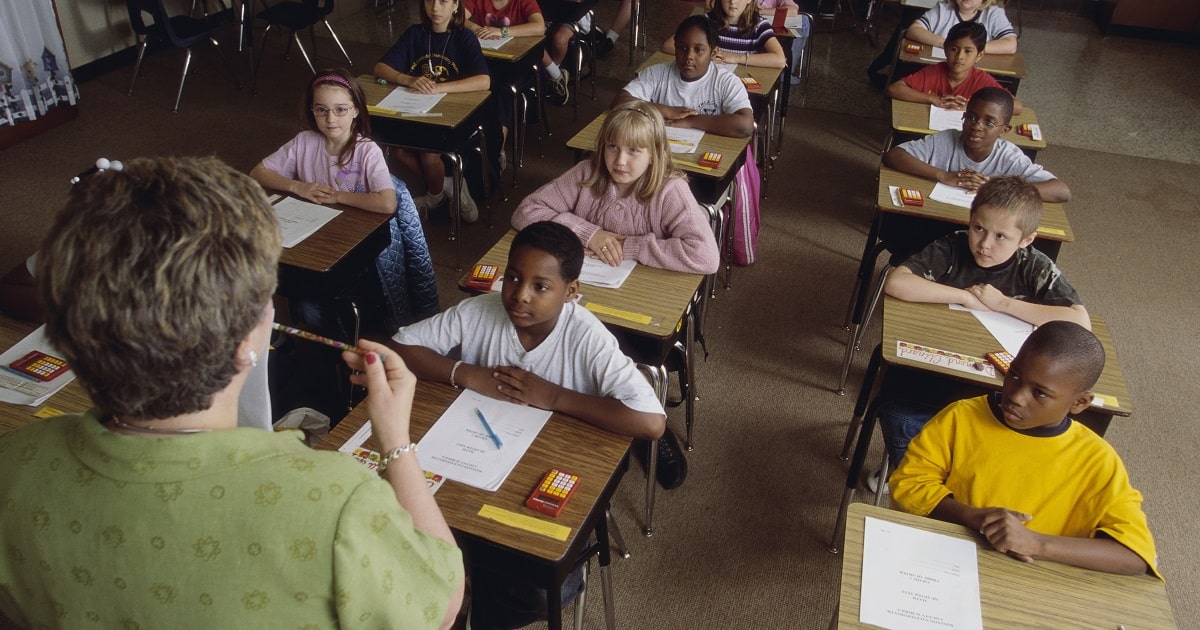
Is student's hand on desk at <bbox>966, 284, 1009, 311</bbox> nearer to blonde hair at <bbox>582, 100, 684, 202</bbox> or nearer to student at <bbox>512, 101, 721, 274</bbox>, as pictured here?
student at <bbox>512, 101, 721, 274</bbox>

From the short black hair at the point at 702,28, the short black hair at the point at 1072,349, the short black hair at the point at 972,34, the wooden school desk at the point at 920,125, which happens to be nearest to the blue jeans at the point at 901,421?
the short black hair at the point at 1072,349

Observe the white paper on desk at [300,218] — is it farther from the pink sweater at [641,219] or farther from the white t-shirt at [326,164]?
the pink sweater at [641,219]

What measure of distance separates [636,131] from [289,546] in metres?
2.06

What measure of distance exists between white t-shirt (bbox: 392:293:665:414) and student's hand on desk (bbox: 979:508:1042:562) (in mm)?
732

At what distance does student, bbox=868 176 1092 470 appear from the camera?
2.46 meters

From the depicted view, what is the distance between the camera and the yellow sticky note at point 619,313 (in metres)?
2.42

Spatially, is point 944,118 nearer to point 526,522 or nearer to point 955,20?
point 955,20

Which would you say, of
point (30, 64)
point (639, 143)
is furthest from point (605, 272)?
point (30, 64)

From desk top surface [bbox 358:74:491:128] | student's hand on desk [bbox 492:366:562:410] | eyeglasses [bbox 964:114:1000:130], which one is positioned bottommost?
desk top surface [bbox 358:74:491:128]

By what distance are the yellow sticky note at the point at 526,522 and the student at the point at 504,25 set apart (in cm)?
324

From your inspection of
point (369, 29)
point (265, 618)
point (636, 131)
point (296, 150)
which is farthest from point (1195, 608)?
point (369, 29)

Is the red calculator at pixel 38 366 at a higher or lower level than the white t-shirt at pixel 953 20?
lower

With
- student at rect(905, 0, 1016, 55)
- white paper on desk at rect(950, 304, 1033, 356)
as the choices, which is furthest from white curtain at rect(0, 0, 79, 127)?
white paper on desk at rect(950, 304, 1033, 356)

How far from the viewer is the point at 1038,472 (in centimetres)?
182
